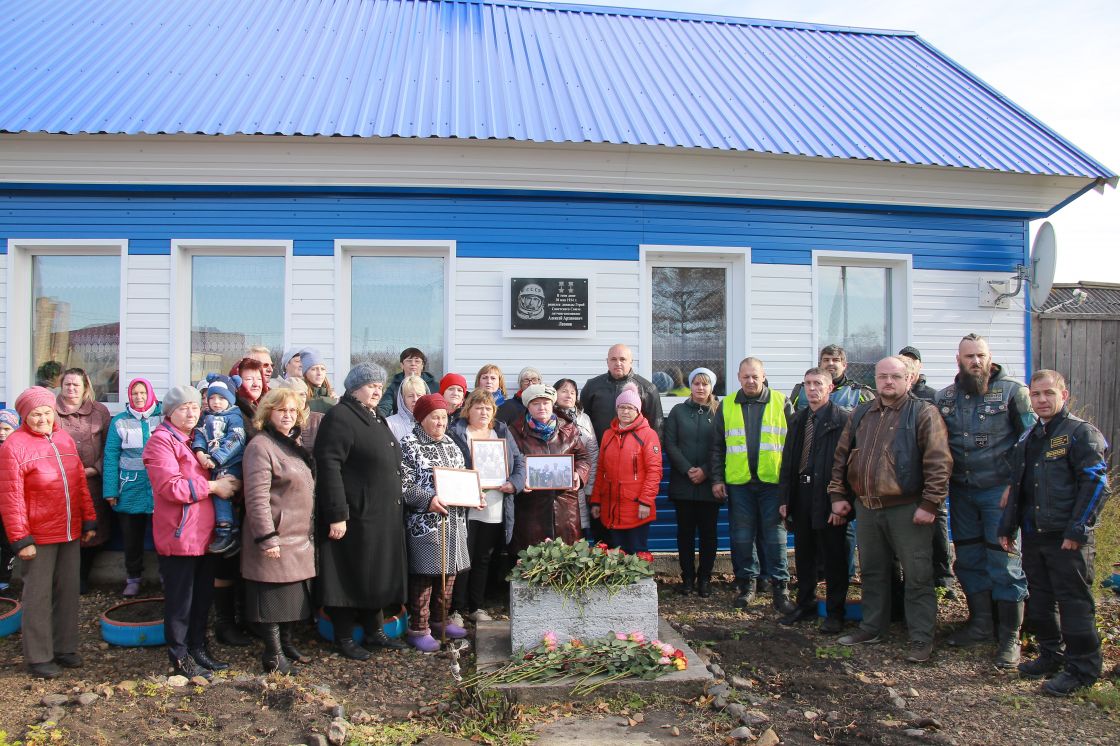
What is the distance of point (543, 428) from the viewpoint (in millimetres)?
6035

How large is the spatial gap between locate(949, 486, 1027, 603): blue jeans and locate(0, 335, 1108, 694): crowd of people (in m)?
0.01

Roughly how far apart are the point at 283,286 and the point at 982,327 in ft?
22.0

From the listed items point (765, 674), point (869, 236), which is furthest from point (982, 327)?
point (765, 674)

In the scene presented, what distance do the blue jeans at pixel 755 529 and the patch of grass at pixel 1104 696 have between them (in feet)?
6.89

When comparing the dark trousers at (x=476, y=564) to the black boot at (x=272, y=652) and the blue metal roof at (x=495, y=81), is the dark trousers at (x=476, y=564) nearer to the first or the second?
the black boot at (x=272, y=652)

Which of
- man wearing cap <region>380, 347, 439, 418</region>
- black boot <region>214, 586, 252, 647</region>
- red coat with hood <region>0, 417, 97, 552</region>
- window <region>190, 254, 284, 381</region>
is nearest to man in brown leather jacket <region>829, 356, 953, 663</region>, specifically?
man wearing cap <region>380, 347, 439, 418</region>

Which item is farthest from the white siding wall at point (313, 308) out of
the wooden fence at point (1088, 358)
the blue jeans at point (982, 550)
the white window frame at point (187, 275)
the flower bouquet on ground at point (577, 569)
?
the wooden fence at point (1088, 358)

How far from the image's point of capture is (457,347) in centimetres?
715

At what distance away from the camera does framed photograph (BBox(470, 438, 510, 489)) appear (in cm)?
568

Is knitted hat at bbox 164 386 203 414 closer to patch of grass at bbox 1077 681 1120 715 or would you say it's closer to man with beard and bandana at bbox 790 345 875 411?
man with beard and bandana at bbox 790 345 875 411

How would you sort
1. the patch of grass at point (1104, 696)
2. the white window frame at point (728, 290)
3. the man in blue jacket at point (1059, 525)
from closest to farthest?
the patch of grass at point (1104, 696) → the man in blue jacket at point (1059, 525) → the white window frame at point (728, 290)

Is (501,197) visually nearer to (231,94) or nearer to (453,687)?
(231,94)

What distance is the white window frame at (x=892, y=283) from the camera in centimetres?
766

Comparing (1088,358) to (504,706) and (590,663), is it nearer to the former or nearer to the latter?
(590,663)
